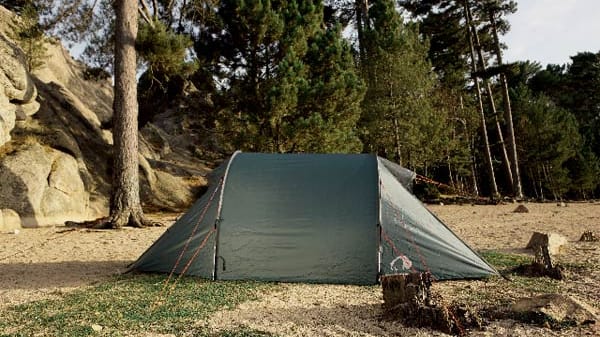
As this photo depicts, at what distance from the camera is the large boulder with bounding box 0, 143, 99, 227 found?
11266 millimetres

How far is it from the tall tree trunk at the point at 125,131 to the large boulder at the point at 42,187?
8.21ft

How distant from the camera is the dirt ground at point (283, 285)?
375cm

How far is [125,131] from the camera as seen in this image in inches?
439

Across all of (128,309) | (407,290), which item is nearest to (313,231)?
(407,290)

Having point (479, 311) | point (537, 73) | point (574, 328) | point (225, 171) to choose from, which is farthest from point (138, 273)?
point (537, 73)

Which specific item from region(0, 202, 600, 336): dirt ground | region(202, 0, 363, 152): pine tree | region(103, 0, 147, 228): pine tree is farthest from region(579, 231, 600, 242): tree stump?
region(103, 0, 147, 228): pine tree

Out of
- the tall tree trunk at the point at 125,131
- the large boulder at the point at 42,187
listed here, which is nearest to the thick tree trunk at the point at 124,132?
the tall tree trunk at the point at 125,131

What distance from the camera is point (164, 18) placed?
15227mm

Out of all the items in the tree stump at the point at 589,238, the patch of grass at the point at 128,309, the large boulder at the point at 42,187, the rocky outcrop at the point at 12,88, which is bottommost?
the patch of grass at the point at 128,309

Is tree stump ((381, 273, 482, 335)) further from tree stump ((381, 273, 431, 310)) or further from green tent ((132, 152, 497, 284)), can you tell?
green tent ((132, 152, 497, 284))

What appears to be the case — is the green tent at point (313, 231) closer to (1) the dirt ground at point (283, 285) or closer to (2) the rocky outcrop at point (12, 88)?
(1) the dirt ground at point (283, 285)

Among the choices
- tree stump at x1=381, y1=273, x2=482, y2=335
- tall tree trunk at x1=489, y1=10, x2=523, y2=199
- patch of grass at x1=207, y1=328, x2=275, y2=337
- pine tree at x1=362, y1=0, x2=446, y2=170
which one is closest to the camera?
patch of grass at x1=207, y1=328, x2=275, y2=337

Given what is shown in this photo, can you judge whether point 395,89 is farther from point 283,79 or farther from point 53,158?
point 53,158

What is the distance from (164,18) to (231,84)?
3545mm
